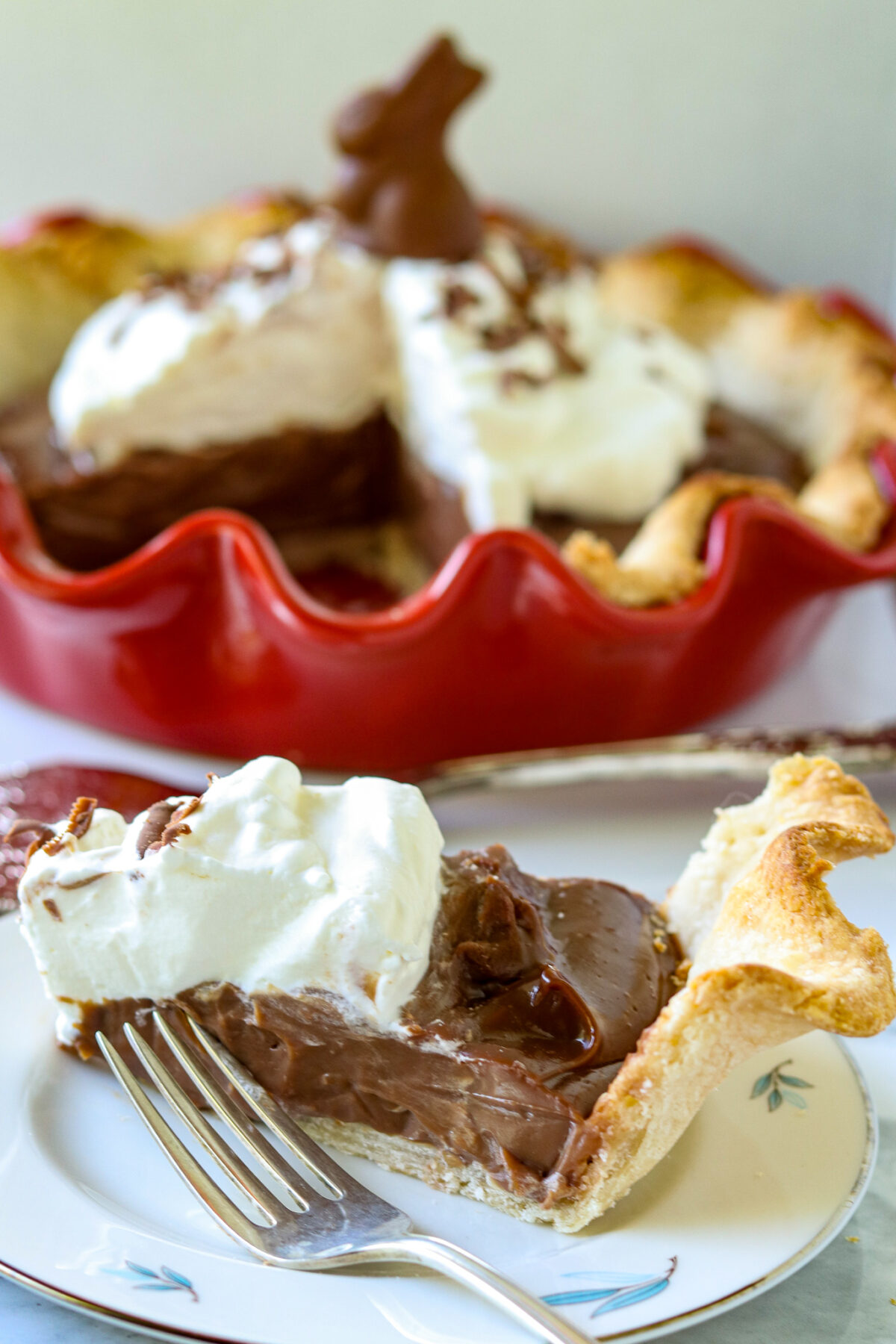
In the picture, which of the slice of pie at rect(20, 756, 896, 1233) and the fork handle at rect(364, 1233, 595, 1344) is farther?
the slice of pie at rect(20, 756, 896, 1233)


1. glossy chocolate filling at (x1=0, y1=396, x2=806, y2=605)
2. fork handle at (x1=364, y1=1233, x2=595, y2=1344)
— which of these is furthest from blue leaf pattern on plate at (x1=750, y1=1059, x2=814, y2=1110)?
glossy chocolate filling at (x1=0, y1=396, x2=806, y2=605)

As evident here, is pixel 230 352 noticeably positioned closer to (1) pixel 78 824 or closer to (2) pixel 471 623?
(2) pixel 471 623

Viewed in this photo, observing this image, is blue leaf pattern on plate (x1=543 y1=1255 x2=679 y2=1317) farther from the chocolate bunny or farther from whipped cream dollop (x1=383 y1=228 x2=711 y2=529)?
the chocolate bunny

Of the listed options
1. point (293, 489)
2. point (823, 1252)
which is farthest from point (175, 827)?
point (293, 489)

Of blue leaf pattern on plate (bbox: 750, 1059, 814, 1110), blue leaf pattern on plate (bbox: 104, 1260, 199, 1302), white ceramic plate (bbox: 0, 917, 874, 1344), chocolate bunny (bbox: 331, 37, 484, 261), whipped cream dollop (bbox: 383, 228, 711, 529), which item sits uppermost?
chocolate bunny (bbox: 331, 37, 484, 261)

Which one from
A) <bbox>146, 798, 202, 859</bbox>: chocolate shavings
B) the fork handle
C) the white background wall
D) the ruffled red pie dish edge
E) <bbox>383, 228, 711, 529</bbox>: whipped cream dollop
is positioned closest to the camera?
the fork handle

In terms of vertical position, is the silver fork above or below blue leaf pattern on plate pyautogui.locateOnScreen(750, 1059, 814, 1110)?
above

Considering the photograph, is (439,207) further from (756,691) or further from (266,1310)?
(266,1310)
